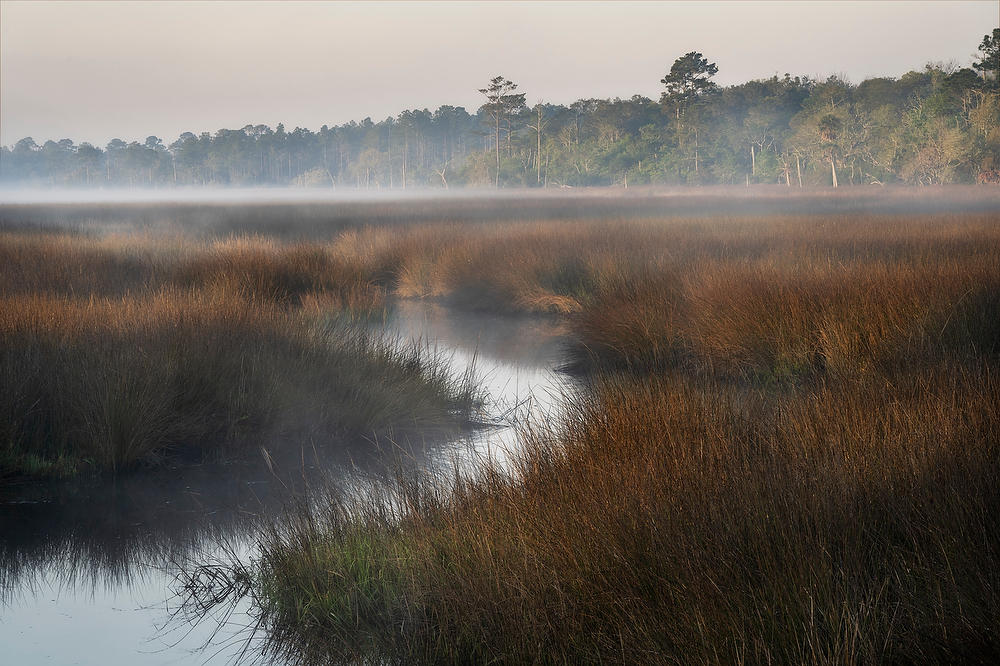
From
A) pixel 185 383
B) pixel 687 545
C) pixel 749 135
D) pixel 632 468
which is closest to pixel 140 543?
pixel 185 383

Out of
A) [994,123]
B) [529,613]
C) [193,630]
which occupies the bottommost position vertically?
[193,630]

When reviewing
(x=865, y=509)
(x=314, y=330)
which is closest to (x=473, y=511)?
(x=865, y=509)

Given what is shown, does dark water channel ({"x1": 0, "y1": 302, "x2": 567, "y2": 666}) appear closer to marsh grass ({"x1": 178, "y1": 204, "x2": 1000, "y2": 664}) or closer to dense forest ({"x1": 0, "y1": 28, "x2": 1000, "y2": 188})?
marsh grass ({"x1": 178, "y1": 204, "x2": 1000, "y2": 664})

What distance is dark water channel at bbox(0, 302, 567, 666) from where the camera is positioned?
312 centimetres

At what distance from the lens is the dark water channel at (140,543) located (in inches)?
123

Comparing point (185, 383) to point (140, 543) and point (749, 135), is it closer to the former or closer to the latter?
point (140, 543)

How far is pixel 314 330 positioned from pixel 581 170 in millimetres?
57785

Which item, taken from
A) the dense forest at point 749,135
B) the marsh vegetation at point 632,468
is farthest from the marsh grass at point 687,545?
the dense forest at point 749,135

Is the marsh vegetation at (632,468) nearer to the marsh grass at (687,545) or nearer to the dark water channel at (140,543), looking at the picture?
the marsh grass at (687,545)

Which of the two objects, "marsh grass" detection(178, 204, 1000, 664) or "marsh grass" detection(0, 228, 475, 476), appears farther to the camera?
"marsh grass" detection(0, 228, 475, 476)

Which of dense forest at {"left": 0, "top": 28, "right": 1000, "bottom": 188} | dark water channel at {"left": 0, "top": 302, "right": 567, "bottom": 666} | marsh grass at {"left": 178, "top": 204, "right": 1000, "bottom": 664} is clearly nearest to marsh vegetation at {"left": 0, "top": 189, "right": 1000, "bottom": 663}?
marsh grass at {"left": 178, "top": 204, "right": 1000, "bottom": 664}

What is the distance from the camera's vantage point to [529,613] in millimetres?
2469

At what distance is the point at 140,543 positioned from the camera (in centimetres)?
403

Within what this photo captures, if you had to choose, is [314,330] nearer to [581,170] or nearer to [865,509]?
[865,509]
